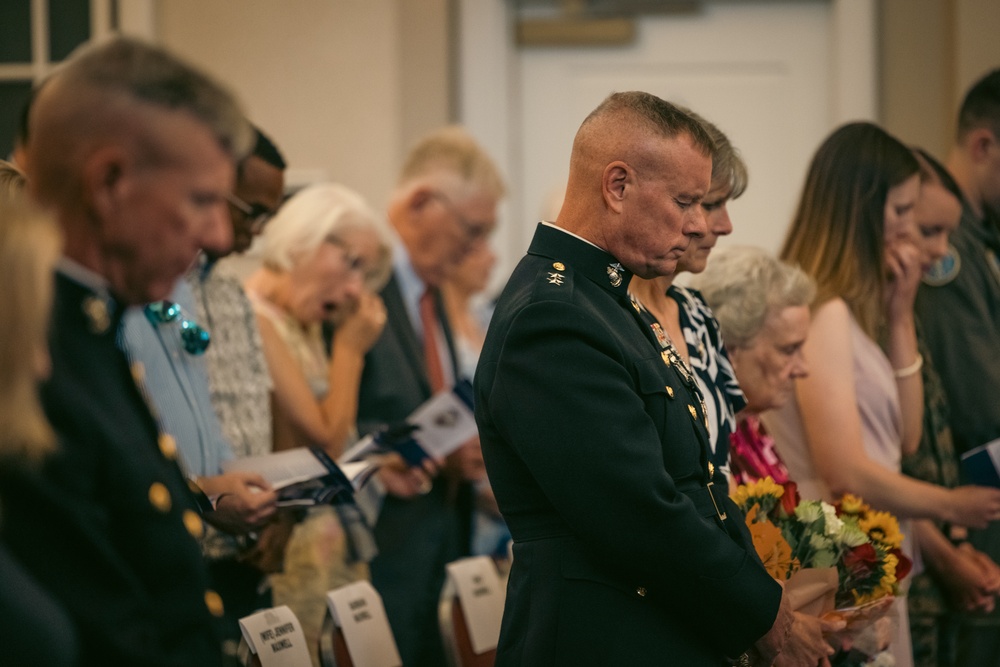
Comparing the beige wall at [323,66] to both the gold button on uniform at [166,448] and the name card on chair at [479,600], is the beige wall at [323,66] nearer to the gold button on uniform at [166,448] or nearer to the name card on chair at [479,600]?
the name card on chair at [479,600]

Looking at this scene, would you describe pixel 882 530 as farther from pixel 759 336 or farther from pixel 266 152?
pixel 266 152

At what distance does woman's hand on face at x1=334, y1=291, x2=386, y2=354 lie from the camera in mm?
3449

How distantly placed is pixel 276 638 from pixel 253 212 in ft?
3.15

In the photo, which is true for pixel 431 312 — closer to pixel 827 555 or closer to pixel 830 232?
pixel 830 232

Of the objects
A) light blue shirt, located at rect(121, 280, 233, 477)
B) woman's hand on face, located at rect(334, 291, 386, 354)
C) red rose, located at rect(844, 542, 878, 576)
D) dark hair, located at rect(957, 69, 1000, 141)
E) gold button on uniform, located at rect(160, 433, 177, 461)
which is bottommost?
Answer: red rose, located at rect(844, 542, 878, 576)

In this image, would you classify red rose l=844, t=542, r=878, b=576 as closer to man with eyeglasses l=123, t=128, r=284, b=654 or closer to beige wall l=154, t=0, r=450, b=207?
man with eyeglasses l=123, t=128, r=284, b=654

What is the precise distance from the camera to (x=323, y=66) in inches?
199

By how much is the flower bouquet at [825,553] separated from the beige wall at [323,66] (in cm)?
314

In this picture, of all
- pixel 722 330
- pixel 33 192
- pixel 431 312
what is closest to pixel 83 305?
pixel 33 192

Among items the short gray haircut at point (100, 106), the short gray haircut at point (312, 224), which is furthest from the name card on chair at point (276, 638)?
the short gray haircut at point (312, 224)

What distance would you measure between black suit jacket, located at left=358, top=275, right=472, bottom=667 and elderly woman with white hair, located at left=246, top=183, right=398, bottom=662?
8cm

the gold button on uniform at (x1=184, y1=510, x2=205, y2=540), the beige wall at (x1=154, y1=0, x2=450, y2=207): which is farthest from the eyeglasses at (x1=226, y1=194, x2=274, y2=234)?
the beige wall at (x1=154, y1=0, x2=450, y2=207)

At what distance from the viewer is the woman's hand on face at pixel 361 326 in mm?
3449

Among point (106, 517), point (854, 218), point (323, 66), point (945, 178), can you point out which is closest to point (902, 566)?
point (854, 218)
